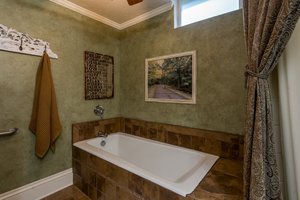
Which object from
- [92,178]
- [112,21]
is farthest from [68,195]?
[112,21]

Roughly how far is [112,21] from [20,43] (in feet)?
4.46

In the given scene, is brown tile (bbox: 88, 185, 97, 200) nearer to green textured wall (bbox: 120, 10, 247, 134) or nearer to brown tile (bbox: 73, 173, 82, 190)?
brown tile (bbox: 73, 173, 82, 190)

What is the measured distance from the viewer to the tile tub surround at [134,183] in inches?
44.2

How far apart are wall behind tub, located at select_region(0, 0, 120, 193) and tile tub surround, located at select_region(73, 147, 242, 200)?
450mm

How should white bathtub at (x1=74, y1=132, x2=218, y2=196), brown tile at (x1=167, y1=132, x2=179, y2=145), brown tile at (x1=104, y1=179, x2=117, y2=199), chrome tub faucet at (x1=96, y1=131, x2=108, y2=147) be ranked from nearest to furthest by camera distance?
white bathtub at (x1=74, y1=132, x2=218, y2=196), brown tile at (x1=104, y1=179, x2=117, y2=199), brown tile at (x1=167, y1=132, x2=179, y2=145), chrome tub faucet at (x1=96, y1=131, x2=108, y2=147)

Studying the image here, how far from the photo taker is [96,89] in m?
2.35

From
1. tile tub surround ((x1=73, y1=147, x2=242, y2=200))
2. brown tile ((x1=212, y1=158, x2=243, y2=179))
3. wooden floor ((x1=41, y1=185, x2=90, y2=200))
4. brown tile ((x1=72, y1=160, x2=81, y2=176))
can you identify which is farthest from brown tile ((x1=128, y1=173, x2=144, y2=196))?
brown tile ((x1=72, y1=160, x2=81, y2=176))

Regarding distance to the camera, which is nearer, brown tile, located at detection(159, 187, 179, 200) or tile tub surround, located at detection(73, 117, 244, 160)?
brown tile, located at detection(159, 187, 179, 200)

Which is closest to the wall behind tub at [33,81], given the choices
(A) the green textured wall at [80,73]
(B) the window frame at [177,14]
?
(A) the green textured wall at [80,73]

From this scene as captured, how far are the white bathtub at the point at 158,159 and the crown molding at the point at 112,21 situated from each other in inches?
72.6

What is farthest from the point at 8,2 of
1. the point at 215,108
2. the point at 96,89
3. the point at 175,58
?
the point at 215,108

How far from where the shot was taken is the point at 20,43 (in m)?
1.62

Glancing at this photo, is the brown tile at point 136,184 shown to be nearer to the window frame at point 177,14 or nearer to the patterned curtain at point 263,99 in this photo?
the patterned curtain at point 263,99

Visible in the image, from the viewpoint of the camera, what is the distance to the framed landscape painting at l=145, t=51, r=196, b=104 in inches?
74.5
